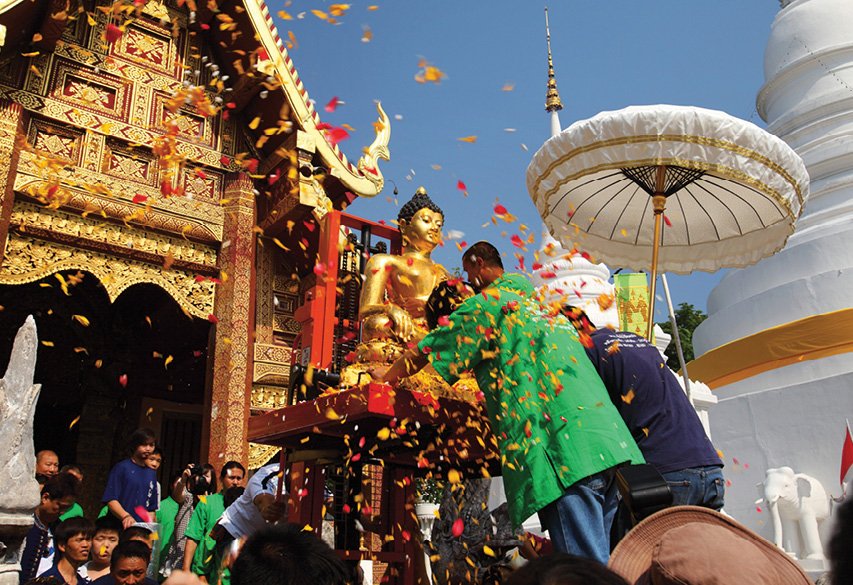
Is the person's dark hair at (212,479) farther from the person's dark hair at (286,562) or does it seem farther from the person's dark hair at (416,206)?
the person's dark hair at (286,562)

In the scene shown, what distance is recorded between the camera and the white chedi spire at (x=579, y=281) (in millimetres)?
11805

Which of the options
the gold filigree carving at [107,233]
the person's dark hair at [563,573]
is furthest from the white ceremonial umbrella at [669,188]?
the person's dark hair at [563,573]

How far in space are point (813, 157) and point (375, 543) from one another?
8580 mm

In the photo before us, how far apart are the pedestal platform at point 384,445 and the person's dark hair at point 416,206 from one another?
2198 mm

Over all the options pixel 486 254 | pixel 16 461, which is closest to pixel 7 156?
pixel 16 461

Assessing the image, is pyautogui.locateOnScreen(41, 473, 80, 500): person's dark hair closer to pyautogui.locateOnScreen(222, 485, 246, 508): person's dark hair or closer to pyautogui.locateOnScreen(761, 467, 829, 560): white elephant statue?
pyautogui.locateOnScreen(222, 485, 246, 508): person's dark hair

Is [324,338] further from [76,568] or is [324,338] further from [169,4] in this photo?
[169,4]

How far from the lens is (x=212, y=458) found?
6.05 m

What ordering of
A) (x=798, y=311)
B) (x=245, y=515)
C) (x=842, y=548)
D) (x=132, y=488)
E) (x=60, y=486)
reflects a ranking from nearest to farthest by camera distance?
(x=842, y=548) < (x=245, y=515) < (x=60, y=486) < (x=132, y=488) < (x=798, y=311)

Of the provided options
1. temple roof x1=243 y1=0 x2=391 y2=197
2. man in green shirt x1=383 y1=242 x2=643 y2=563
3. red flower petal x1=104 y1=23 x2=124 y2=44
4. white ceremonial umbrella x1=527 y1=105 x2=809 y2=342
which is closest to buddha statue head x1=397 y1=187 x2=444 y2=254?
white ceremonial umbrella x1=527 y1=105 x2=809 y2=342

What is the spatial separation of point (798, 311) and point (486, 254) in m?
7.93

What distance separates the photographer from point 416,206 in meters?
5.85

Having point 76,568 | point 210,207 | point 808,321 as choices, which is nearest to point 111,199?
point 210,207

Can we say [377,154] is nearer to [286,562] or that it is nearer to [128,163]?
[128,163]
